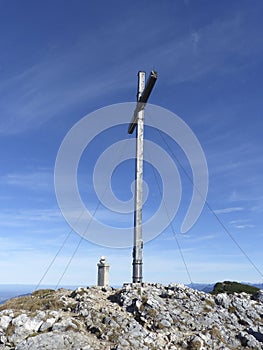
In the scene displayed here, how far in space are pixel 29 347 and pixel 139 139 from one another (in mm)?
12535

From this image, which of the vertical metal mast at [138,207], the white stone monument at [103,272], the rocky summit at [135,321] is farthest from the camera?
the white stone monument at [103,272]

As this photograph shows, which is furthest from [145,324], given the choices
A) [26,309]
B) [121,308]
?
[26,309]

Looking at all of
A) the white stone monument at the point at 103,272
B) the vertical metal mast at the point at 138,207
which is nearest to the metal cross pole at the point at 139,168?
the vertical metal mast at the point at 138,207

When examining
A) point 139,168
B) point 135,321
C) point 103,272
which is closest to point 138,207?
point 139,168

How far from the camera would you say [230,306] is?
1585 centimetres

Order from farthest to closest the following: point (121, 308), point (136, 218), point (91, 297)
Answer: point (136, 218), point (91, 297), point (121, 308)

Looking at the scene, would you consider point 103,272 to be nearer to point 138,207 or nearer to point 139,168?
point 138,207

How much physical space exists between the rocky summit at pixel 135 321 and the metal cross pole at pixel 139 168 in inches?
78.2

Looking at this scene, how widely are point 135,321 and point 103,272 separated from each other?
634 cm

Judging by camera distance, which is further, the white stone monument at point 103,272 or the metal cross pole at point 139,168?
the white stone monument at point 103,272

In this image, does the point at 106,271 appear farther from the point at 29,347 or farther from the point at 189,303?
the point at 29,347

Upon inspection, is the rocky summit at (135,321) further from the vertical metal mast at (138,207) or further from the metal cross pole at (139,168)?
the metal cross pole at (139,168)

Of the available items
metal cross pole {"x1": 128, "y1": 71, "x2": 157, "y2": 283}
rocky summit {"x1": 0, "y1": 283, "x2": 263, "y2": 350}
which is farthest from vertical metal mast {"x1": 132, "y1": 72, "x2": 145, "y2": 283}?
rocky summit {"x1": 0, "y1": 283, "x2": 263, "y2": 350}

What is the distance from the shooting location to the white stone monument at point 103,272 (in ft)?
64.7
